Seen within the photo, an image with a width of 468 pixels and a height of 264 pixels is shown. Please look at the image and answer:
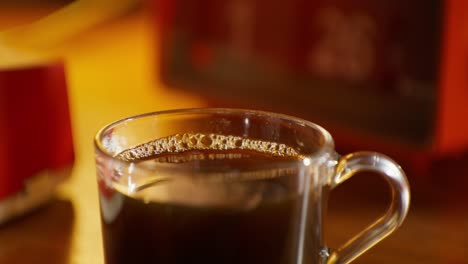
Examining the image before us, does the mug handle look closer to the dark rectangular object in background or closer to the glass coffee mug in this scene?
the glass coffee mug

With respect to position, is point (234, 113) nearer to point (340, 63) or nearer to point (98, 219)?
point (98, 219)

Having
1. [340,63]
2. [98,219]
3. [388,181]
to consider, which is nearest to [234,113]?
[388,181]

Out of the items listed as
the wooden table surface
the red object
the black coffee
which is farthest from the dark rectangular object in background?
the black coffee

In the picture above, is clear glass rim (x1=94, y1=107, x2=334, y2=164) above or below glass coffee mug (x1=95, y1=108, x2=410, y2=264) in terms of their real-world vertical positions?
above

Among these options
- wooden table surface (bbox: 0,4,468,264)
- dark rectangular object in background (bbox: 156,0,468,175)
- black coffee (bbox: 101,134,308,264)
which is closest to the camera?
black coffee (bbox: 101,134,308,264)

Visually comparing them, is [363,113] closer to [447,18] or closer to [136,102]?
[447,18]

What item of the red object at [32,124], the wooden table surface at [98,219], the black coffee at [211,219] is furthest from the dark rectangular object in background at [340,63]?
the black coffee at [211,219]

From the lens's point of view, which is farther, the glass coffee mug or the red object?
the red object
